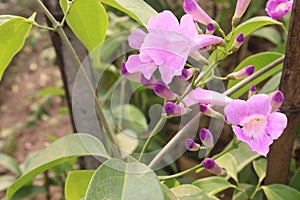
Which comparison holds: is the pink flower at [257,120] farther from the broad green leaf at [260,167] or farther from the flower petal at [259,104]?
the broad green leaf at [260,167]

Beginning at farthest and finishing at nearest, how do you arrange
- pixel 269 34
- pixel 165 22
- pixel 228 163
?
pixel 269 34
pixel 228 163
pixel 165 22

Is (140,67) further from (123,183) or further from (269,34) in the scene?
(269,34)

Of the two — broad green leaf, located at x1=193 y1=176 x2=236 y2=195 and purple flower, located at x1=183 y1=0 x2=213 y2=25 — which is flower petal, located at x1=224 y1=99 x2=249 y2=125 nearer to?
purple flower, located at x1=183 y1=0 x2=213 y2=25

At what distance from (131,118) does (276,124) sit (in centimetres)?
65

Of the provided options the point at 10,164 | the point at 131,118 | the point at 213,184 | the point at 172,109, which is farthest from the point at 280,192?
the point at 10,164

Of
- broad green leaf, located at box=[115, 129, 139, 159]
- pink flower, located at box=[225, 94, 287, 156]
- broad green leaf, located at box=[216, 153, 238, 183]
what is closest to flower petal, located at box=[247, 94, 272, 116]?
pink flower, located at box=[225, 94, 287, 156]

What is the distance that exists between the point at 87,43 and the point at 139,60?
23 cm

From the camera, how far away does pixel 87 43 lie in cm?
84

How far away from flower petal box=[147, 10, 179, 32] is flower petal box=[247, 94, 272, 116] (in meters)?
0.12

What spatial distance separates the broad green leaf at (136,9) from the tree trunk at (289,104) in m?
0.20

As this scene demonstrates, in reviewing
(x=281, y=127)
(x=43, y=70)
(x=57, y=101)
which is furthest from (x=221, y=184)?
(x=43, y=70)

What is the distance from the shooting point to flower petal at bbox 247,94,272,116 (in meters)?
0.61

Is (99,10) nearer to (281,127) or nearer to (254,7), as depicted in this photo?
(281,127)

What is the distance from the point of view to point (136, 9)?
26.2 inches
